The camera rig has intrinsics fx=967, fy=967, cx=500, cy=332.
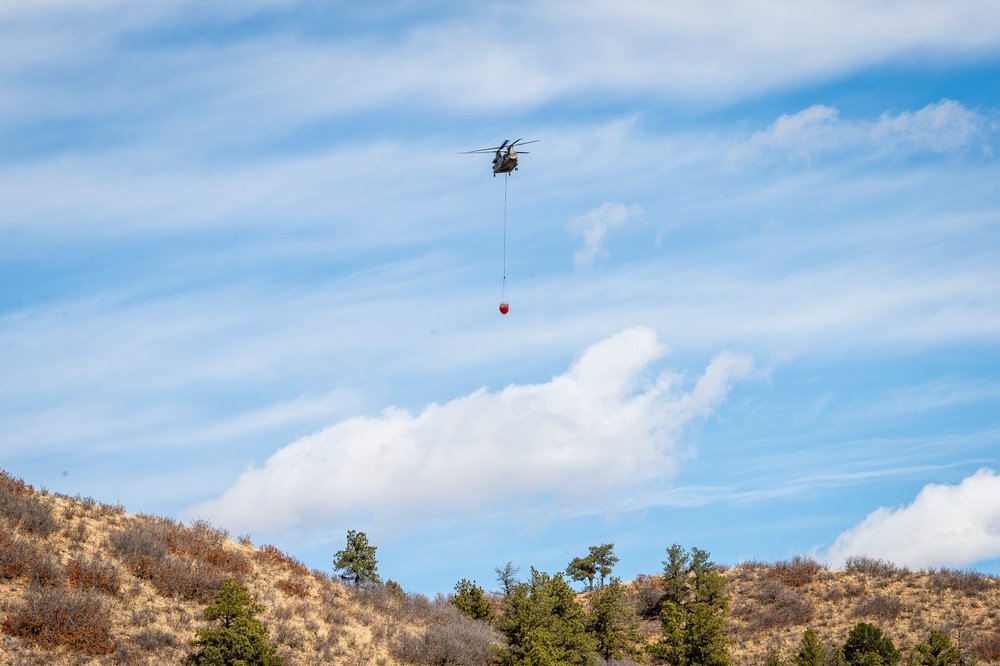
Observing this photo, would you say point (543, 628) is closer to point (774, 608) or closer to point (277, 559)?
point (277, 559)

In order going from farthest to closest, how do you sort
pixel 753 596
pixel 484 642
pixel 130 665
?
pixel 753 596 < pixel 484 642 < pixel 130 665

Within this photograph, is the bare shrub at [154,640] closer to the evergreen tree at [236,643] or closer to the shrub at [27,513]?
the evergreen tree at [236,643]

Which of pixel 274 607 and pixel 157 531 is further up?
pixel 157 531

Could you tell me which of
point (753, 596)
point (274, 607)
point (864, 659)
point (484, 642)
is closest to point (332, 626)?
point (274, 607)

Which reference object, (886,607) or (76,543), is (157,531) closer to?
(76,543)

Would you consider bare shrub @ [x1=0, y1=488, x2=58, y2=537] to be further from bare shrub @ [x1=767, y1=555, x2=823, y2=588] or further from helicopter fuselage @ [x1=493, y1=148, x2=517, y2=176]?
bare shrub @ [x1=767, y1=555, x2=823, y2=588]

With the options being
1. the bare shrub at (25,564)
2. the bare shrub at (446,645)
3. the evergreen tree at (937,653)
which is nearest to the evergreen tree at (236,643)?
the bare shrub at (25,564)

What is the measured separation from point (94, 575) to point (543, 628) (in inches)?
624

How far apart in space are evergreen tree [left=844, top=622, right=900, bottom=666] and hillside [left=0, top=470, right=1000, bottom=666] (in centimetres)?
677

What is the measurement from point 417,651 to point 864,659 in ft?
64.5

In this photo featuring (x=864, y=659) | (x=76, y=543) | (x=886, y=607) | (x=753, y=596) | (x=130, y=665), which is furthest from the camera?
(x=753, y=596)

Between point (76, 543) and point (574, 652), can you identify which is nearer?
point (76, 543)

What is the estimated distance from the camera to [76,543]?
112ft

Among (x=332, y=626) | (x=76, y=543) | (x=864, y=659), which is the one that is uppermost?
(x=76, y=543)
